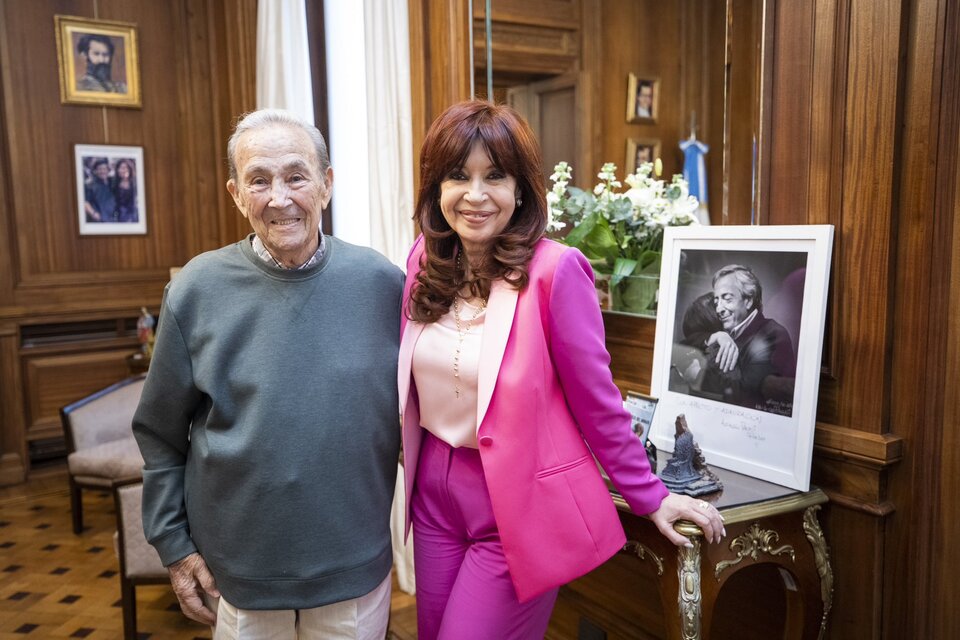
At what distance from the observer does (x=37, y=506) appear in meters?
4.91

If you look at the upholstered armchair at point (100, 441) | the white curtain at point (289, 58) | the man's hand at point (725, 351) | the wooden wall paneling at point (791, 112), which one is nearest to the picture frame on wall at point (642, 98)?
the wooden wall paneling at point (791, 112)

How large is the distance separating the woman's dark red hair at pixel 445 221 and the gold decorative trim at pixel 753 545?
838 mm

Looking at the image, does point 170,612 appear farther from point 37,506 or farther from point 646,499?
point 646,499

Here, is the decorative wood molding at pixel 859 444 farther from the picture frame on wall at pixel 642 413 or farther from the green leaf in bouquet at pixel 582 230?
the green leaf in bouquet at pixel 582 230

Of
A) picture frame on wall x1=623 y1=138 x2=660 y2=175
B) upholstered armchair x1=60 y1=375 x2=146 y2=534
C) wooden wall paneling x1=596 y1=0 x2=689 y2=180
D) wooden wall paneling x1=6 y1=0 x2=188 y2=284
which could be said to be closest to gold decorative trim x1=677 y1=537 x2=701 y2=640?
wooden wall paneling x1=596 y1=0 x2=689 y2=180

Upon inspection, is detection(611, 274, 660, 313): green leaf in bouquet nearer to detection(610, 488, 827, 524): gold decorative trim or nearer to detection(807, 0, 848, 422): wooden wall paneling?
detection(807, 0, 848, 422): wooden wall paneling

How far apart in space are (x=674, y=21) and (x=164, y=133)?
14.3 feet

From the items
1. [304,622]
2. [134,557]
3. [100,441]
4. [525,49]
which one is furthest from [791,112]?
[100,441]

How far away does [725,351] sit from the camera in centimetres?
213

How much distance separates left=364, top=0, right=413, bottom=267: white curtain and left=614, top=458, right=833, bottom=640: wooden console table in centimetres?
180

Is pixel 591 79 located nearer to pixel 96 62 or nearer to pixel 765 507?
pixel 765 507

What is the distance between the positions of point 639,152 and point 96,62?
4359 millimetres

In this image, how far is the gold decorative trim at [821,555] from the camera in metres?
1.98

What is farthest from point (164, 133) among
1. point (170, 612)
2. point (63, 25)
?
point (170, 612)
